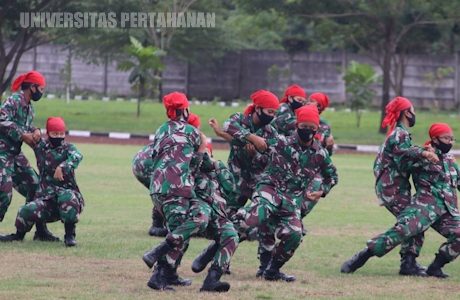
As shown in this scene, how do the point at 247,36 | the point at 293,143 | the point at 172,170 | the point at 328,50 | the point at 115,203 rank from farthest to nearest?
the point at 247,36
the point at 328,50
the point at 115,203
the point at 293,143
the point at 172,170

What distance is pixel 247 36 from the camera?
56.0 meters

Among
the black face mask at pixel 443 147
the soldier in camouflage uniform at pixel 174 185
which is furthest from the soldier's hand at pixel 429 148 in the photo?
the soldier in camouflage uniform at pixel 174 185

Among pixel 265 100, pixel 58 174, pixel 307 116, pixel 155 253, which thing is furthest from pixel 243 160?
pixel 155 253

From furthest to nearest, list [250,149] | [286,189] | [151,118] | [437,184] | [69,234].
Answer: [151,118]
[69,234]
[250,149]
[437,184]
[286,189]

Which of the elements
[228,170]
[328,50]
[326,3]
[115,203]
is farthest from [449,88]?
[228,170]

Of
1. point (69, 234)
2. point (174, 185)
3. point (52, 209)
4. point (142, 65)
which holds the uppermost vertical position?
point (142, 65)

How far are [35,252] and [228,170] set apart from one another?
247 centimetres

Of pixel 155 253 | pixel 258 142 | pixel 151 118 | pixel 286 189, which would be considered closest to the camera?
pixel 155 253

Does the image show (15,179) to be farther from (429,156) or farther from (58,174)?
(429,156)

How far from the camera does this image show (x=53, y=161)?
46.9 feet

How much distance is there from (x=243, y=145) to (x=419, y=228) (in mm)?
2216

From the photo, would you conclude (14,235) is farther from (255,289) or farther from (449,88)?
(449,88)

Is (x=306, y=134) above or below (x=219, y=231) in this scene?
above

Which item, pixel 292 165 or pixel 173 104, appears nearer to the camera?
pixel 173 104
